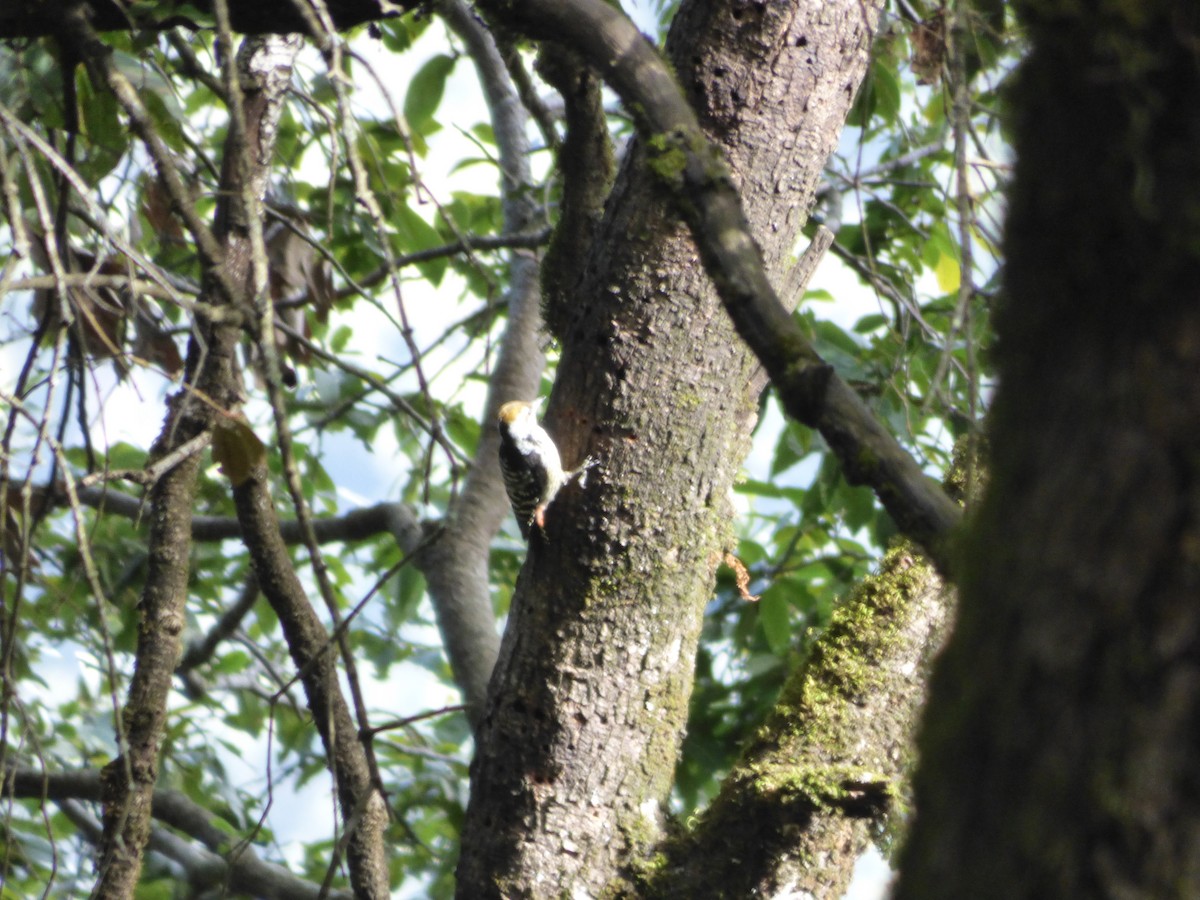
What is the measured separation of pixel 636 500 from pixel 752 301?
44.9 inches

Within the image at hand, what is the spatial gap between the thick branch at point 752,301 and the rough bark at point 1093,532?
0.96 ft

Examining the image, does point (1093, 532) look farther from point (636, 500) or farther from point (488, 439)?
point (488, 439)

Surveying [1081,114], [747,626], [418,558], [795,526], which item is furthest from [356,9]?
[795,526]

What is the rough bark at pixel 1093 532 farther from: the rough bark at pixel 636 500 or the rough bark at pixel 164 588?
the rough bark at pixel 164 588

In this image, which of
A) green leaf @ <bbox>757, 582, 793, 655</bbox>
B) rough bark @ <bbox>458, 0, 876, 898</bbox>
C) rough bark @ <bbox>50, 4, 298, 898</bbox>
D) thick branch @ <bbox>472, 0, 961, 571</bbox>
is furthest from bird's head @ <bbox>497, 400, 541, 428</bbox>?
thick branch @ <bbox>472, 0, 961, 571</bbox>

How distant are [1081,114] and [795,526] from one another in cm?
424

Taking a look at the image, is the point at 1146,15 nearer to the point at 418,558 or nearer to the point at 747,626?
the point at 418,558

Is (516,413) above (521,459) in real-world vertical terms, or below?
above

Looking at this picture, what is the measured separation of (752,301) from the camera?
117 centimetres

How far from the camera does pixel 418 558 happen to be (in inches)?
154

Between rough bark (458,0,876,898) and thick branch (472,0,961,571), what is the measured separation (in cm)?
68

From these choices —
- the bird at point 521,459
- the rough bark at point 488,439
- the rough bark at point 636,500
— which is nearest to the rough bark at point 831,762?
the rough bark at point 636,500

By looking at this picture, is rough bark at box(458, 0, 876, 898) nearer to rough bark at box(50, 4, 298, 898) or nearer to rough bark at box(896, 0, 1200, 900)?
Answer: rough bark at box(50, 4, 298, 898)

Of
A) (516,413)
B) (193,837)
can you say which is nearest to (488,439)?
(516,413)
